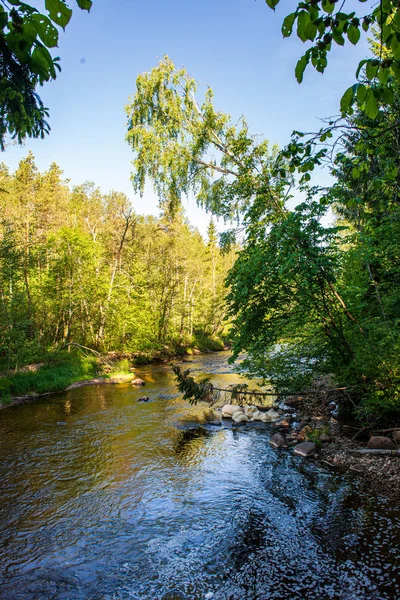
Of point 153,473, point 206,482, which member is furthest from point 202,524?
point 153,473

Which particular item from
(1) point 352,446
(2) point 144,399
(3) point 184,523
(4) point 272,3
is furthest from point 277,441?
(4) point 272,3

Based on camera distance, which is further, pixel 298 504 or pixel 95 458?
pixel 95 458

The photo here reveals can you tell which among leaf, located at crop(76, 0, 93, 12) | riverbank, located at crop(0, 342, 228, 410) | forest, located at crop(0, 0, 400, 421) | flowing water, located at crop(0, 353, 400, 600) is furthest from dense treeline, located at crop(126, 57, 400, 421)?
riverbank, located at crop(0, 342, 228, 410)

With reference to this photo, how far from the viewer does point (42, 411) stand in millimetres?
14242

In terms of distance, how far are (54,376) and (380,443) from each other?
53.3 feet

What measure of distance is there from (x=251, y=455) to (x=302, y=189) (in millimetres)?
7227

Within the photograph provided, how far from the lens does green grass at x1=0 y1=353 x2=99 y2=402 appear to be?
16.8m

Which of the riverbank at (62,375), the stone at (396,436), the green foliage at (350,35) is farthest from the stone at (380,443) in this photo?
the riverbank at (62,375)

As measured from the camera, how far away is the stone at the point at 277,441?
977cm

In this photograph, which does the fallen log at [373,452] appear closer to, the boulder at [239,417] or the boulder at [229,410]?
the boulder at [239,417]

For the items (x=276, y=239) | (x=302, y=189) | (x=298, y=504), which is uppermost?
(x=302, y=189)

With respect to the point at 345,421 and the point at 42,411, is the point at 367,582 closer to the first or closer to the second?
the point at 345,421

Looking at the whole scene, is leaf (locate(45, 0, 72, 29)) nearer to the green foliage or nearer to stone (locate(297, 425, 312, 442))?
the green foliage

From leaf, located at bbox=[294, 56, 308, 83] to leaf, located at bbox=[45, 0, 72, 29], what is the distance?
4.18 feet
